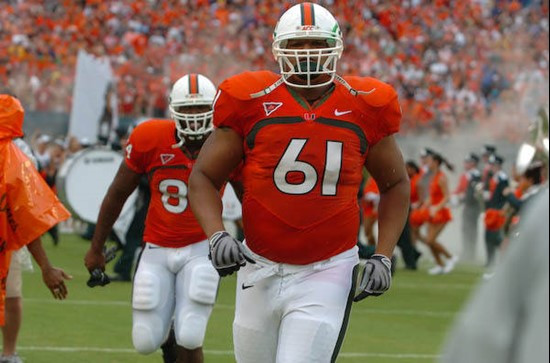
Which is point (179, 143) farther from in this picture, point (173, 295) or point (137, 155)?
point (173, 295)

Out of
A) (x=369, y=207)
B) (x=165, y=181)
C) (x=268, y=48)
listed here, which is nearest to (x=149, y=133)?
(x=165, y=181)

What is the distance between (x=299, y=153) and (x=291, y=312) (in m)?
0.57

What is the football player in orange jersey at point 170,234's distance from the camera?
6.45m

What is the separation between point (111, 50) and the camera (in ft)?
83.1

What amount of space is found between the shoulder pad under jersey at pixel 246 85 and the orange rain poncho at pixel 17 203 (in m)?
2.49

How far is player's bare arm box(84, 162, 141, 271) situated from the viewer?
6.57 meters

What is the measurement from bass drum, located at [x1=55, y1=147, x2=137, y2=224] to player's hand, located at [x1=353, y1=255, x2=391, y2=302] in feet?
36.4

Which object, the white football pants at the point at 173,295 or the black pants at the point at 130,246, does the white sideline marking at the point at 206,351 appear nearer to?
the white football pants at the point at 173,295

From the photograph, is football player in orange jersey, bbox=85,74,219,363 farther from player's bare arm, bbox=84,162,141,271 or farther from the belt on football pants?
the belt on football pants

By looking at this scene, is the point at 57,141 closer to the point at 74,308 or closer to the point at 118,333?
the point at 74,308

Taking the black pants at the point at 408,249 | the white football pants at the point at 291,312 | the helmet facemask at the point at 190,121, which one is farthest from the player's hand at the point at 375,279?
the black pants at the point at 408,249

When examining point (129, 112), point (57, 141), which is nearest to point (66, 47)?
point (129, 112)

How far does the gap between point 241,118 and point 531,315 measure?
122 inches

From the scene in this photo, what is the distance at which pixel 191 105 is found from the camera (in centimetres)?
677
